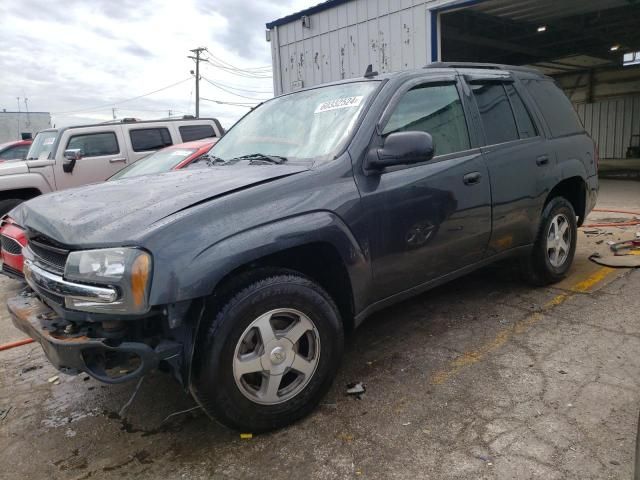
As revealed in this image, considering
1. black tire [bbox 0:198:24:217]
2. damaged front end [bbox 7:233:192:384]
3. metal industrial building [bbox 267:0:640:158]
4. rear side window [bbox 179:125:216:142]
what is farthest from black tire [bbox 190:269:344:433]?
rear side window [bbox 179:125:216:142]

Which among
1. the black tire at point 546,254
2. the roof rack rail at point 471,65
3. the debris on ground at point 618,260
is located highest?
the roof rack rail at point 471,65

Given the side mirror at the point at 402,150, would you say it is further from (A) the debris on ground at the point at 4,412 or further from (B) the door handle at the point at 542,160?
(A) the debris on ground at the point at 4,412

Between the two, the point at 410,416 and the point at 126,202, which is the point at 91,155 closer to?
the point at 126,202

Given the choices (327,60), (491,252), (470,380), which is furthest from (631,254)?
(327,60)

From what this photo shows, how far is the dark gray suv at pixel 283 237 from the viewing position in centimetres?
221

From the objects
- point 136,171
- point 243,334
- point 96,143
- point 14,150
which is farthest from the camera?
point 14,150

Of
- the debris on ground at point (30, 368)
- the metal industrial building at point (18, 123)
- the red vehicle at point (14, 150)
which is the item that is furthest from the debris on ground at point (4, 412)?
the metal industrial building at point (18, 123)

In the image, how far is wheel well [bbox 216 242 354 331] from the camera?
2632 mm

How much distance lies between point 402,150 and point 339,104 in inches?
25.4

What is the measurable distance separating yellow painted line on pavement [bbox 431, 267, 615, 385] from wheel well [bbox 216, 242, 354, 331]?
2.30ft

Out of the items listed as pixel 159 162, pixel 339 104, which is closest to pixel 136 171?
pixel 159 162

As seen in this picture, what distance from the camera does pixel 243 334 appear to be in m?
2.37

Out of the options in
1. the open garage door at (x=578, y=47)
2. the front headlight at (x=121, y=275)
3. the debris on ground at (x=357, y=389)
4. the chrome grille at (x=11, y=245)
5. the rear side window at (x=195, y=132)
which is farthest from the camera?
the open garage door at (x=578, y=47)

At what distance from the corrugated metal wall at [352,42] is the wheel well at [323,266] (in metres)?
6.20
